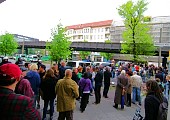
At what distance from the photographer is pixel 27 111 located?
2.48 m

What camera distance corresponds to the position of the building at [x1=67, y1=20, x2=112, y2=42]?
120562mm

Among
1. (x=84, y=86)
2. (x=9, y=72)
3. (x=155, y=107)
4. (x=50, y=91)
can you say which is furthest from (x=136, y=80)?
(x=9, y=72)

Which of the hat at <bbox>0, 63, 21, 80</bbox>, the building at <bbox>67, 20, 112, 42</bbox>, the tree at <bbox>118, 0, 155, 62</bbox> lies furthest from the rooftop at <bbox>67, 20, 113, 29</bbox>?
the hat at <bbox>0, 63, 21, 80</bbox>

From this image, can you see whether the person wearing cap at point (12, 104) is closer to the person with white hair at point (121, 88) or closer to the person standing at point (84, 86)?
the person standing at point (84, 86)

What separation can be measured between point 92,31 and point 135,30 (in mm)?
92801

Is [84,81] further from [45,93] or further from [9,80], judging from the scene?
[9,80]

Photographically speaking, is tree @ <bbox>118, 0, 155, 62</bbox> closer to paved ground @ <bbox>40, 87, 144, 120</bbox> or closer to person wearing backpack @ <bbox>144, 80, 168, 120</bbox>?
paved ground @ <bbox>40, 87, 144, 120</bbox>

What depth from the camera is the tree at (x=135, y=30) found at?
35438 millimetres

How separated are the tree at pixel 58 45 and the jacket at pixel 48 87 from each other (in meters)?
29.3

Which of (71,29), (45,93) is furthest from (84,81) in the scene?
(71,29)

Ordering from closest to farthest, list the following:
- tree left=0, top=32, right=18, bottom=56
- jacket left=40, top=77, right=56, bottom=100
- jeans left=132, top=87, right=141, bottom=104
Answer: jacket left=40, top=77, right=56, bottom=100
jeans left=132, top=87, right=141, bottom=104
tree left=0, top=32, right=18, bottom=56

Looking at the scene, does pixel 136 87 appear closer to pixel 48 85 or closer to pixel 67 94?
pixel 48 85

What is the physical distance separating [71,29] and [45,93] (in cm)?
13376

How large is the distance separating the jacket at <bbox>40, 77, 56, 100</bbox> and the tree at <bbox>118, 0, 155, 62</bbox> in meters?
28.8
